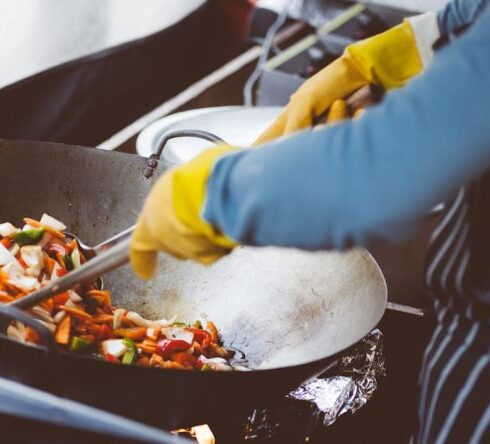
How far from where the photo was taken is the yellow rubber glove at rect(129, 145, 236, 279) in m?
0.92

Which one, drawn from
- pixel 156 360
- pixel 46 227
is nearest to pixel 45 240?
pixel 46 227

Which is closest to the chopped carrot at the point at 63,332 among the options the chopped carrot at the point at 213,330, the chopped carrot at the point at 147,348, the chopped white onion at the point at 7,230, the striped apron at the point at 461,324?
the chopped carrot at the point at 147,348

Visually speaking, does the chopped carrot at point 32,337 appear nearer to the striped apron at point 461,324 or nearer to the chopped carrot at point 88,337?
the chopped carrot at point 88,337

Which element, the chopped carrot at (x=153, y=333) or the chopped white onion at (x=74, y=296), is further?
the chopped carrot at (x=153, y=333)

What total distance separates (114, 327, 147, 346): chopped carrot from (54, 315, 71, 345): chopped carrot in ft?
0.62

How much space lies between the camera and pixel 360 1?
11.7 ft

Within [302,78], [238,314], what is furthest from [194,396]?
[302,78]

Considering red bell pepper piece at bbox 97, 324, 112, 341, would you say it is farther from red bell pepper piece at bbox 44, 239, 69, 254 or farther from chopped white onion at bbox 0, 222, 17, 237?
chopped white onion at bbox 0, 222, 17, 237

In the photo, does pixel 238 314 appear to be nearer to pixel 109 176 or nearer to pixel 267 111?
pixel 109 176

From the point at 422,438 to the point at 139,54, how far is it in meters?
2.03

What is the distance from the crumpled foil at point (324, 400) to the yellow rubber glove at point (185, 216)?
0.72 metres

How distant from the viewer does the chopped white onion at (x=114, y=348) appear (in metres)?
1.46

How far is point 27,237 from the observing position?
1.56 metres

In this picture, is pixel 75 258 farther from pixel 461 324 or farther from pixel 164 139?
pixel 461 324
